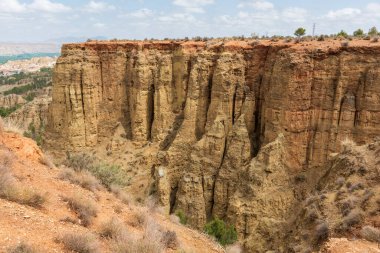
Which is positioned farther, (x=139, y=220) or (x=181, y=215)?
(x=181, y=215)

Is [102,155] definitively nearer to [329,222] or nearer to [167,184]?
[167,184]

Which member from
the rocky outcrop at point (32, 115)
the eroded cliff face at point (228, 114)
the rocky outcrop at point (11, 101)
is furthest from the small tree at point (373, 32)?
the rocky outcrop at point (11, 101)

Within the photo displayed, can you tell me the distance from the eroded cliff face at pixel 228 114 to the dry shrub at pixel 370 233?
6902 mm

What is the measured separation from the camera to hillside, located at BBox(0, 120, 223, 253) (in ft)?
23.3

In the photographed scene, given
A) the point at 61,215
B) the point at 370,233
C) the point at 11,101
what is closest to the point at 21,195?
the point at 61,215

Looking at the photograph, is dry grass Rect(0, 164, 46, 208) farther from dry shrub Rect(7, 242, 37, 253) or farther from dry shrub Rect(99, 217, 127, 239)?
dry shrub Rect(7, 242, 37, 253)

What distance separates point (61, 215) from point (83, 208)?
66 centimetres

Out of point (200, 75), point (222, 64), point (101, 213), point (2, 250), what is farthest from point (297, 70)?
point (2, 250)

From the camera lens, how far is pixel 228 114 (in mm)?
23594

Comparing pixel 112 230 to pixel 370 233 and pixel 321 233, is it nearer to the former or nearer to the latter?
pixel 321 233

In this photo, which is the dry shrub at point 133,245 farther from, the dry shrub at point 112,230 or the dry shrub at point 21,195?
the dry shrub at point 21,195

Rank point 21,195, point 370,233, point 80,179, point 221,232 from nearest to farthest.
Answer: point 21,195
point 370,233
point 80,179
point 221,232

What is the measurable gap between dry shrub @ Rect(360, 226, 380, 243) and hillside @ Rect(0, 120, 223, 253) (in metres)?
4.52

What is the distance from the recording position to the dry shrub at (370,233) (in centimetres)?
885
